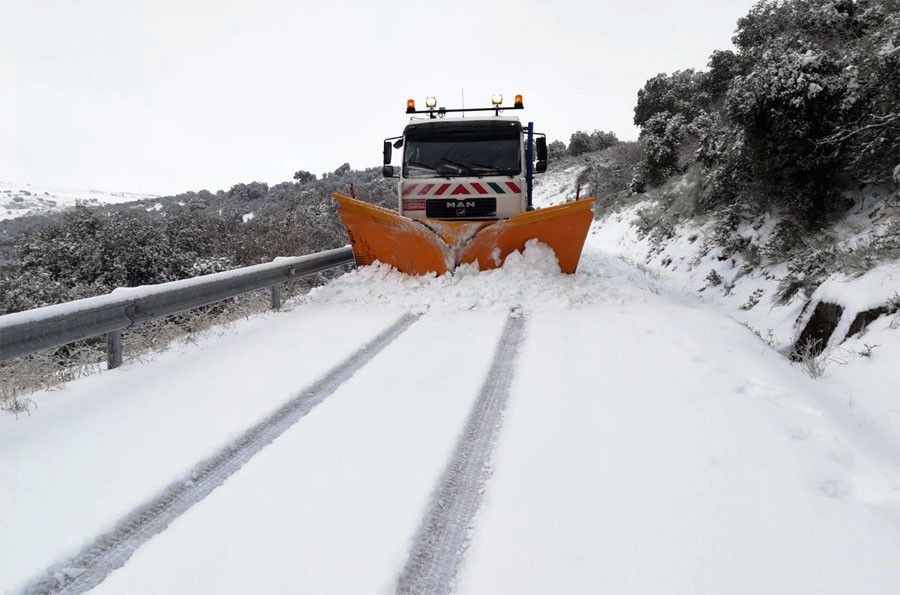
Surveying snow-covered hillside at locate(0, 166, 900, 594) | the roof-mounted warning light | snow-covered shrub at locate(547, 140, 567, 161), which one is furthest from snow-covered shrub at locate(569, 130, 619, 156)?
snow-covered hillside at locate(0, 166, 900, 594)

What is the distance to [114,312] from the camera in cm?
425

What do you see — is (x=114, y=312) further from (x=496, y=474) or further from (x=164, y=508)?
(x=496, y=474)

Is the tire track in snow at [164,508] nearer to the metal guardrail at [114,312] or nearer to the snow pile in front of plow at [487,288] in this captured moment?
the metal guardrail at [114,312]

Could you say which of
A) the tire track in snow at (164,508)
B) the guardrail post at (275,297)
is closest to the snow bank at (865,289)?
the tire track in snow at (164,508)

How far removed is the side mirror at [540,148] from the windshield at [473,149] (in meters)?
0.30

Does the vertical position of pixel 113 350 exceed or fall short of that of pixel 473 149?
it falls short

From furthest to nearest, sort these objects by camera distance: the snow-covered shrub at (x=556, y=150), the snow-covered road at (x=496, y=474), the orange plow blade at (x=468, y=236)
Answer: the snow-covered shrub at (x=556, y=150) < the orange plow blade at (x=468, y=236) < the snow-covered road at (x=496, y=474)

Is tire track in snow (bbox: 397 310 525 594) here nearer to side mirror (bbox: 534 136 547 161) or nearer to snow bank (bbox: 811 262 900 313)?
snow bank (bbox: 811 262 900 313)

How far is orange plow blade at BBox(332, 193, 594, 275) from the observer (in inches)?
284

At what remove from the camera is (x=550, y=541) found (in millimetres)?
1974

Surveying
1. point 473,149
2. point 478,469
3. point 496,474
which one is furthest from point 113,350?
point 473,149

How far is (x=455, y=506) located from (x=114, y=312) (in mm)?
3579

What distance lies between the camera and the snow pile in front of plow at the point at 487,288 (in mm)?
6414

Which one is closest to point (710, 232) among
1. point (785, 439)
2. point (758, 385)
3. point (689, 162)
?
point (689, 162)
